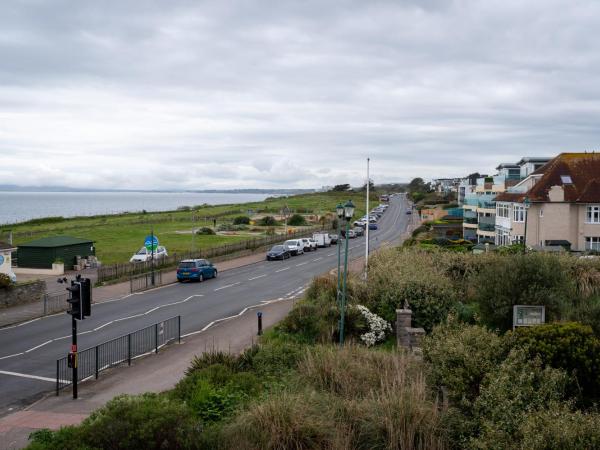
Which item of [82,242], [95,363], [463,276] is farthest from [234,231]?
[95,363]

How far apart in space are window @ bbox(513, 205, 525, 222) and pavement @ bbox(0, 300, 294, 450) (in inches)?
1099

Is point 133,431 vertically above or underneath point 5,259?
above

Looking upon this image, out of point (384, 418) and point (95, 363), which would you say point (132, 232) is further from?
point (384, 418)

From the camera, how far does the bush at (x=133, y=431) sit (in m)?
7.99

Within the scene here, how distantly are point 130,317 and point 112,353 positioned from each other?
22.4 ft

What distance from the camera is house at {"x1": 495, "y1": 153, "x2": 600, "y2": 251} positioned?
42938 mm

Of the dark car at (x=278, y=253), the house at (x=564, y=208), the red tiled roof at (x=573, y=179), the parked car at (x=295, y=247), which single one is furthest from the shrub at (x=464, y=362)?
the parked car at (x=295, y=247)

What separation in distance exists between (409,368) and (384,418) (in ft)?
9.50

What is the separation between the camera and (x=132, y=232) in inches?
2889

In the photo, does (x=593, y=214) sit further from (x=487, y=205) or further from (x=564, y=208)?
(x=487, y=205)

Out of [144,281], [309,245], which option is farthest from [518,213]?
[144,281]

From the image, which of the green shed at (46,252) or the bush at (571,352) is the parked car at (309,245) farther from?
the bush at (571,352)

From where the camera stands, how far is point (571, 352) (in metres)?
10.8

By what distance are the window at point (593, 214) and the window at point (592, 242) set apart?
119cm
